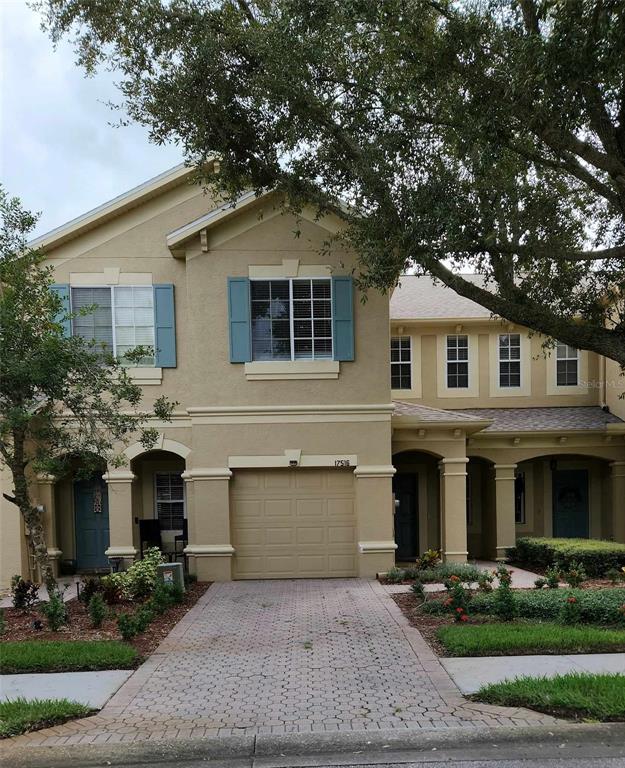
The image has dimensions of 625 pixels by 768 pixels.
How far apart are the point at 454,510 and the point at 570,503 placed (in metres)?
5.33

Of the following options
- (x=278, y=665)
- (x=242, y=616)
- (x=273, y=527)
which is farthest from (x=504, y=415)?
(x=278, y=665)

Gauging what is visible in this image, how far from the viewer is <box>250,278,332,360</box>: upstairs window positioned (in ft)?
39.7

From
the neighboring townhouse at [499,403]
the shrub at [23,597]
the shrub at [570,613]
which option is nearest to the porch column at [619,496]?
the neighboring townhouse at [499,403]

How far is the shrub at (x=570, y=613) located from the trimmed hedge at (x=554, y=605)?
0.42ft

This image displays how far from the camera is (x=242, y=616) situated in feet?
29.7

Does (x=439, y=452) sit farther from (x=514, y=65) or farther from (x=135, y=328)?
(x=514, y=65)

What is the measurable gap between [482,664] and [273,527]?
6305 millimetres

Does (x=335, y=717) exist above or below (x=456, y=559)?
above

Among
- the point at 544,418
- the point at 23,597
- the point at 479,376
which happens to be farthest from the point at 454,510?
the point at 23,597

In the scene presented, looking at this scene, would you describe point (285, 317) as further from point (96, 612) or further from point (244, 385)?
point (96, 612)

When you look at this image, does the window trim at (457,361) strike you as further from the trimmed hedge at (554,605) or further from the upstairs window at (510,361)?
the trimmed hedge at (554,605)

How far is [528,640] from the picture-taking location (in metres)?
6.93

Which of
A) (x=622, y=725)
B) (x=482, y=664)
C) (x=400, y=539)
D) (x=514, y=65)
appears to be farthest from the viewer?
(x=400, y=539)

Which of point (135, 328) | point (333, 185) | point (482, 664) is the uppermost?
point (333, 185)
